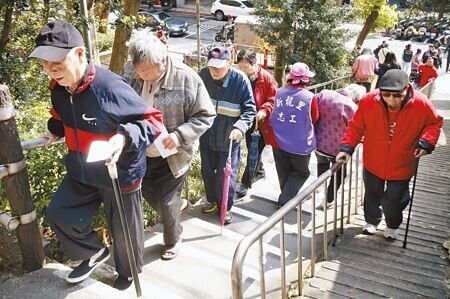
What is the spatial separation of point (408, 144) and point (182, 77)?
198cm

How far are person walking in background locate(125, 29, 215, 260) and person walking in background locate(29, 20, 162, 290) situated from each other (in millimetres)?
431

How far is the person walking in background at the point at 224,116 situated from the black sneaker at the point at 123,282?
1.52 meters

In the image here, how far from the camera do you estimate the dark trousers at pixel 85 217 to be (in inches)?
104

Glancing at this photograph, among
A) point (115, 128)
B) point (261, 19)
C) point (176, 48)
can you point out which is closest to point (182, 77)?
point (115, 128)

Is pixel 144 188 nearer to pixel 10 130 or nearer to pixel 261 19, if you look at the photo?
pixel 10 130

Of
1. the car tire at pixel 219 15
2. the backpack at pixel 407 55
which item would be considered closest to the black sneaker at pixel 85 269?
the backpack at pixel 407 55

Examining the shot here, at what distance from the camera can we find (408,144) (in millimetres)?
3617

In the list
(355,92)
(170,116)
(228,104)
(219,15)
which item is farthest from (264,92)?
(219,15)

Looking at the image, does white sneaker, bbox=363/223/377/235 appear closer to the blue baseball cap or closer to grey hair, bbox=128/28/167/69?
the blue baseball cap

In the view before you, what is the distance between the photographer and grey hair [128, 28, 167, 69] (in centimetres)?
281

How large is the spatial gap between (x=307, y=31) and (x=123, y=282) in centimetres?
983

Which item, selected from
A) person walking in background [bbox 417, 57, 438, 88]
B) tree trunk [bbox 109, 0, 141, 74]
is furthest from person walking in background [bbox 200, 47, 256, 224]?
person walking in background [bbox 417, 57, 438, 88]

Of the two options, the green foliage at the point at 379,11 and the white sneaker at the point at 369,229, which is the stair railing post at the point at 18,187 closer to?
the white sneaker at the point at 369,229

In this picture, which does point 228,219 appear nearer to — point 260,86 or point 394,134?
point 260,86
